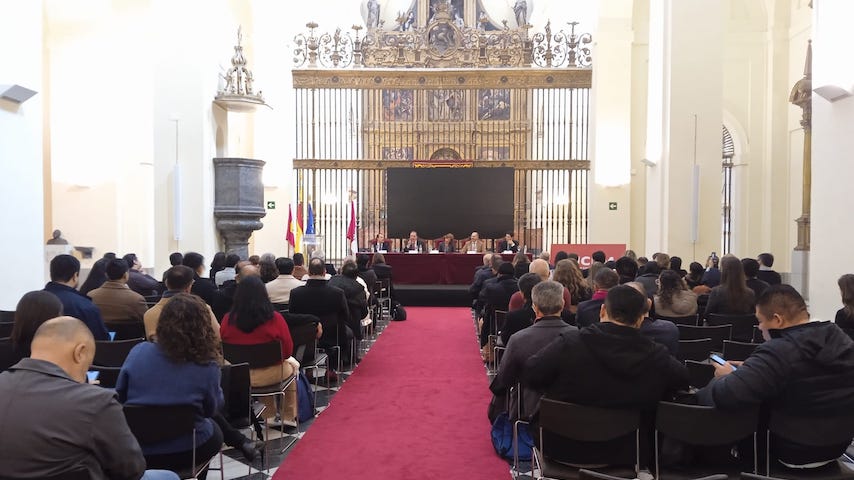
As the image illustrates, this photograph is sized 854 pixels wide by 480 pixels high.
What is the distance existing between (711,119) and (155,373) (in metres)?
10.6

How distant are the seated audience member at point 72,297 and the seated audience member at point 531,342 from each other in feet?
9.81

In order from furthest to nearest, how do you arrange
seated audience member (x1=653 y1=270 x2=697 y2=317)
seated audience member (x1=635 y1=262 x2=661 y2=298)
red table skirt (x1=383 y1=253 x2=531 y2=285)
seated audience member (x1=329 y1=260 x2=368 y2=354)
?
red table skirt (x1=383 y1=253 x2=531 y2=285)
seated audience member (x1=329 y1=260 x2=368 y2=354)
seated audience member (x1=635 y1=262 x2=661 y2=298)
seated audience member (x1=653 y1=270 x2=697 y2=317)

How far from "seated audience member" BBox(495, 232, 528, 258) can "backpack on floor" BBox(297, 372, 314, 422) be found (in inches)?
408

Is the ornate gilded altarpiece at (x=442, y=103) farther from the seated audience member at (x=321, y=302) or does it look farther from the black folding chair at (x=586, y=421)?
the black folding chair at (x=586, y=421)

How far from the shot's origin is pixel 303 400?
6.10 m

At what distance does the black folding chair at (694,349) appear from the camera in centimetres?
505

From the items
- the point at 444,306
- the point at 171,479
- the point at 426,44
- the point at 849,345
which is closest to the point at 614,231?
the point at 444,306

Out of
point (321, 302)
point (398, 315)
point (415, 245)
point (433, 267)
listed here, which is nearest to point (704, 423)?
point (321, 302)

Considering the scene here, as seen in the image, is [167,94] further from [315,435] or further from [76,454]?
[76,454]

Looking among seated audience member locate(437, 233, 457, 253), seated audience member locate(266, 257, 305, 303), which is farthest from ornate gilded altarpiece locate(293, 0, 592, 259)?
seated audience member locate(266, 257, 305, 303)

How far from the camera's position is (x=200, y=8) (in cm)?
1287

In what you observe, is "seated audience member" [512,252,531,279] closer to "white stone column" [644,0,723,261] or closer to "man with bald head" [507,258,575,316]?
"man with bald head" [507,258,575,316]

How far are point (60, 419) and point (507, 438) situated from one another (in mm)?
3430

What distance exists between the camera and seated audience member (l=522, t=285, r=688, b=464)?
352 cm
